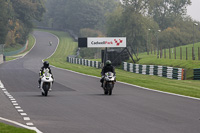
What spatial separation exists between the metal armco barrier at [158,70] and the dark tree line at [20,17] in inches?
2578

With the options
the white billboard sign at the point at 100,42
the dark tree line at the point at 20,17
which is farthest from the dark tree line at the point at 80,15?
the white billboard sign at the point at 100,42

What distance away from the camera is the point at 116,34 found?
11000 centimetres

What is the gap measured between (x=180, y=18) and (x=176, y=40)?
2302 cm

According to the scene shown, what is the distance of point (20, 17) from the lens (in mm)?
123688

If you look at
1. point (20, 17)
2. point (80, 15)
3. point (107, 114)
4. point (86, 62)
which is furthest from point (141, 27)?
point (107, 114)

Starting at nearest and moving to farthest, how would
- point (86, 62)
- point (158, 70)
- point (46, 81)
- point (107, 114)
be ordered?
point (107, 114), point (46, 81), point (158, 70), point (86, 62)

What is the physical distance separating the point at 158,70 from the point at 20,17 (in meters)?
86.7

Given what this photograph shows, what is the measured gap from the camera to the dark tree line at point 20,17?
11394 cm

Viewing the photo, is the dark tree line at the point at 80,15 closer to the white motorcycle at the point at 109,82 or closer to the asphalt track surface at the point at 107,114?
the white motorcycle at the point at 109,82

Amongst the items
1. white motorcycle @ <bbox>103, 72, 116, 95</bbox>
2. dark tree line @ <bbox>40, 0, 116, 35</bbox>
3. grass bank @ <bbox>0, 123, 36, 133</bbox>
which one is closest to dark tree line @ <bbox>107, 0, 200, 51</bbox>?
dark tree line @ <bbox>40, 0, 116, 35</bbox>

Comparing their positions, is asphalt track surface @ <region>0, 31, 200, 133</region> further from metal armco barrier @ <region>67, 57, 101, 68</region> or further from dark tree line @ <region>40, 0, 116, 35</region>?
dark tree line @ <region>40, 0, 116, 35</region>

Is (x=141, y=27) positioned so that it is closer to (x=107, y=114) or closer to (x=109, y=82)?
(x=109, y=82)

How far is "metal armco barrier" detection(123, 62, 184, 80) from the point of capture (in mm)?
37500

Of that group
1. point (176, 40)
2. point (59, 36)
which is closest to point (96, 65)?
point (176, 40)
